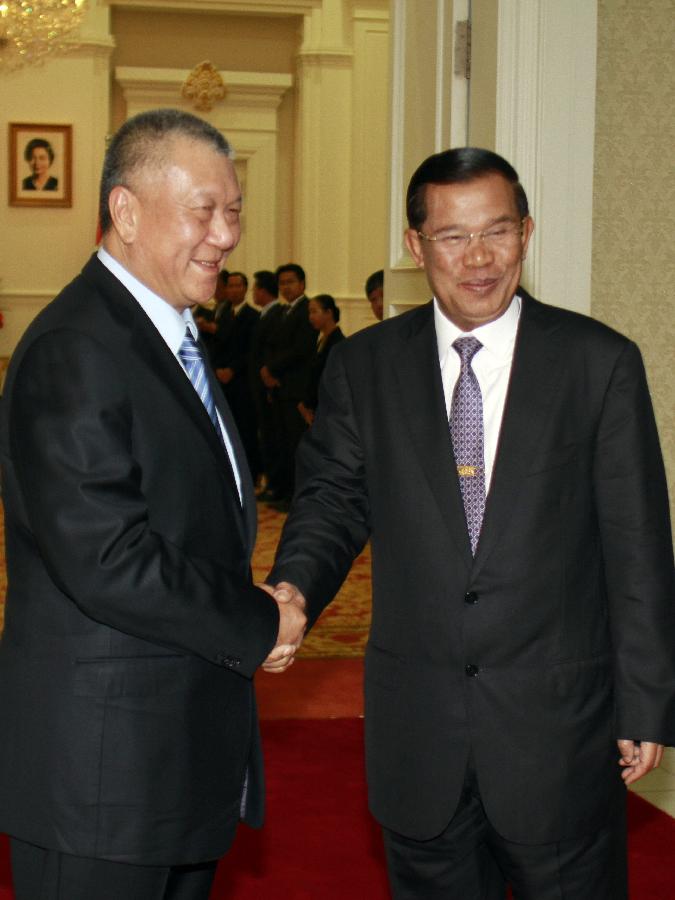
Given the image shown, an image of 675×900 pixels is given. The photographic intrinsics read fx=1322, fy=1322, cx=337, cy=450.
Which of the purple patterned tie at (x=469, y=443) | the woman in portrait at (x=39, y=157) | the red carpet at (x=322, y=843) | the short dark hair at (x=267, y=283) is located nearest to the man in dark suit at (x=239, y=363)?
the short dark hair at (x=267, y=283)

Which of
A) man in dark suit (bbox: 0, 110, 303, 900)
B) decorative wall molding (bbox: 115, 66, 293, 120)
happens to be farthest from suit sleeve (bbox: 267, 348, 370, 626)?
decorative wall molding (bbox: 115, 66, 293, 120)

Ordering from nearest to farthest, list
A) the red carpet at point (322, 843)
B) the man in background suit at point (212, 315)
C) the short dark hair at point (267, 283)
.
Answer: the red carpet at point (322, 843)
the short dark hair at point (267, 283)
the man in background suit at point (212, 315)

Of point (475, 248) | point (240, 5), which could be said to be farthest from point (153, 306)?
point (240, 5)

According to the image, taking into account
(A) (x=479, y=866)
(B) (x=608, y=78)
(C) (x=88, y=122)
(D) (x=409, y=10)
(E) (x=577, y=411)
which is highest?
(C) (x=88, y=122)

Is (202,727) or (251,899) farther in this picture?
(251,899)

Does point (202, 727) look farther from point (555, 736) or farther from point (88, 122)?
point (88, 122)

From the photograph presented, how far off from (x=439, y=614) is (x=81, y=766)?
0.69 meters

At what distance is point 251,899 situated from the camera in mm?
3496

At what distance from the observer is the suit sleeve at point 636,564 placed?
7.40 feet

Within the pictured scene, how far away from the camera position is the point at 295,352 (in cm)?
1048

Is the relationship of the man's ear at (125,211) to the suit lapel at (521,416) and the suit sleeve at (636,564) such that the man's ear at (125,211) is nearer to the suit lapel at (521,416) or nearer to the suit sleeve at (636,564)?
the suit lapel at (521,416)

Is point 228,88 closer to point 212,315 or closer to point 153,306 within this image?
point 212,315

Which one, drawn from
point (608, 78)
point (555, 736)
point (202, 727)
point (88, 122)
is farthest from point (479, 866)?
point (88, 122)

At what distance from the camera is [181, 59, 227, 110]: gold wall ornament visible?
1380 cm
